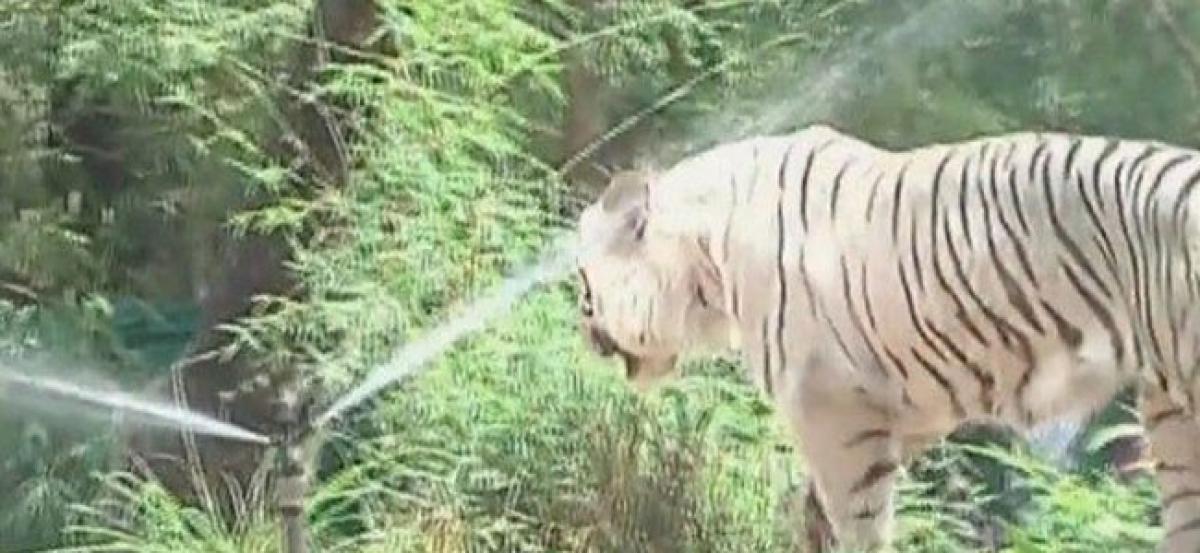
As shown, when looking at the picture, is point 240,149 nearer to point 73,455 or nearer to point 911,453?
point 73,455

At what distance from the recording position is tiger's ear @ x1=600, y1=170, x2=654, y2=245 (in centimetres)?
158

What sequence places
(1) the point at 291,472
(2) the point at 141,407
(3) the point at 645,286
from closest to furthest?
1. (3) the point at 645,286
2. (1) the point at 291,472
3. (2) the point at 141,407

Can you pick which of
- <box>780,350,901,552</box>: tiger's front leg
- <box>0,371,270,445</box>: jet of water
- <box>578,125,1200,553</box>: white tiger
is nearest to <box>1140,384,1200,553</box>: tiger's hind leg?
<box>578,125,1200,553</box>: white tiger

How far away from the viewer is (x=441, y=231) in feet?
5.74

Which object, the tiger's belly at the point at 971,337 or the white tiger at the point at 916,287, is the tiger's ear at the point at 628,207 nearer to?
the white tiger at the point at 916,287

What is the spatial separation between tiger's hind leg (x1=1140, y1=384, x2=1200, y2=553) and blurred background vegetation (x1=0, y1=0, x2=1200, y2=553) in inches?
3.7

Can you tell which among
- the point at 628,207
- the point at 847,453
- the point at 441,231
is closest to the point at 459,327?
the point at 441,231

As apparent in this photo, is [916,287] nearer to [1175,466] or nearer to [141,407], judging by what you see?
[1175,466]

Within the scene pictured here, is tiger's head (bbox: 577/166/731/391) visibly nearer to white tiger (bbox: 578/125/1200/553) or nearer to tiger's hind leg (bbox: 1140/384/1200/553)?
white tiger (bbox: 578/125/1200/553)

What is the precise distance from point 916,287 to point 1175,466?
0.17 metres

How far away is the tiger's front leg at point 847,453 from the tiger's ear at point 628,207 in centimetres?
15

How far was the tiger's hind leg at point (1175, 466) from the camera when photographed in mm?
1450

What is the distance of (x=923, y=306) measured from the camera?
1471mm

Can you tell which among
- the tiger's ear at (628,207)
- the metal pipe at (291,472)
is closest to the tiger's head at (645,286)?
the tiger's ear at (628,207)
